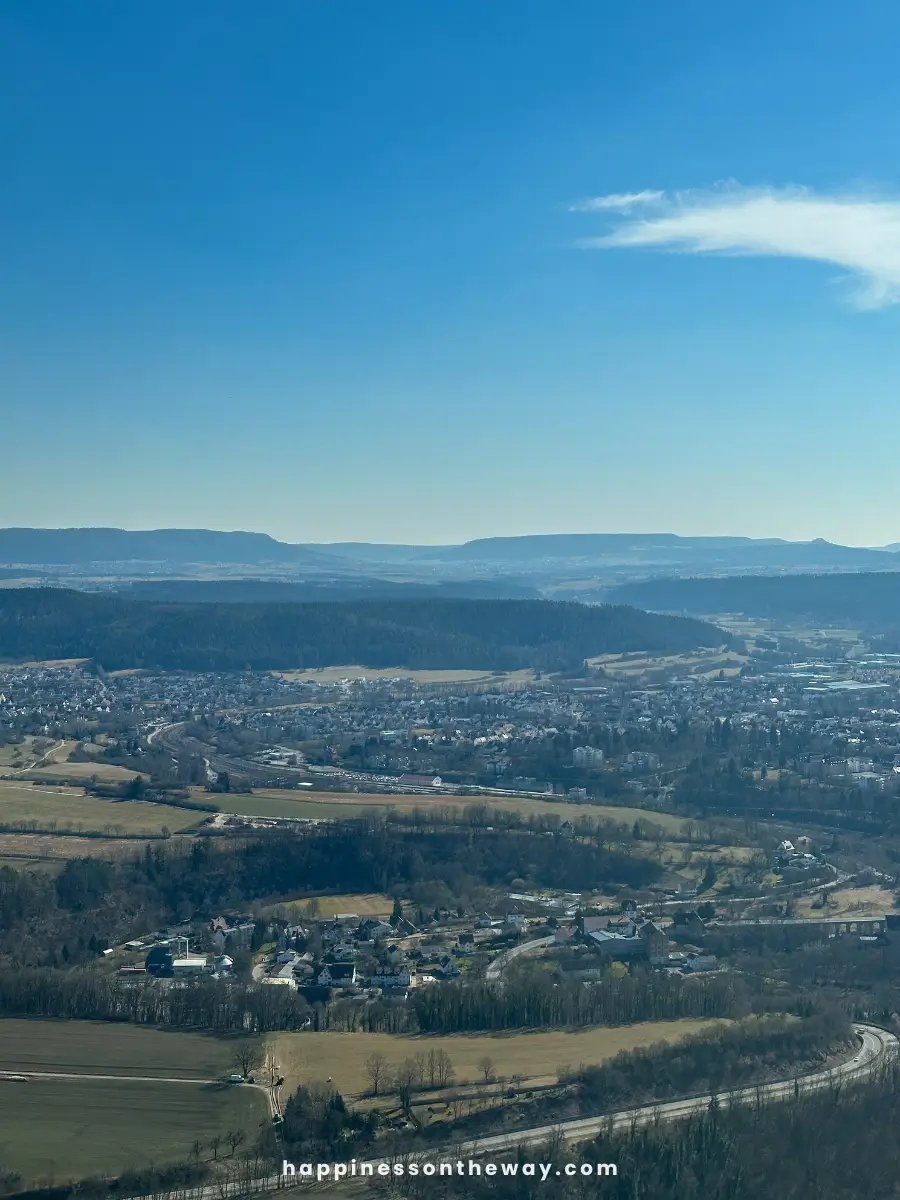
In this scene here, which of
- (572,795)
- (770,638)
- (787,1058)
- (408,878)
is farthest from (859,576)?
(787,1058)

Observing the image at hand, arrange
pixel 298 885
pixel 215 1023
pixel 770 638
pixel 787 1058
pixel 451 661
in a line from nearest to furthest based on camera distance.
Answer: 1. pixel 787 1058
2. pixel 215 1023
3. pixel 298 885
4. pixel 451 661
5. pixel 770 638

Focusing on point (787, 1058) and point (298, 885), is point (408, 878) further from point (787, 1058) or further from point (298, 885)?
point (787, 1058)

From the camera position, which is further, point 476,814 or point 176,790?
point 176,790

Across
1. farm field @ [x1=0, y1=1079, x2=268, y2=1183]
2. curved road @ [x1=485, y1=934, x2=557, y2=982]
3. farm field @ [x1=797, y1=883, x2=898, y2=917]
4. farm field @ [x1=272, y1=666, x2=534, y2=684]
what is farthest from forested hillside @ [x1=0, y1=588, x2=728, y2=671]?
farm field @ [x1=0, y1=1079, x2=268, y2=1183]

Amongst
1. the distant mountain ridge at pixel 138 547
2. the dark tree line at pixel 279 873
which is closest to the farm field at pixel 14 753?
the dark tree line at pixel 279 873

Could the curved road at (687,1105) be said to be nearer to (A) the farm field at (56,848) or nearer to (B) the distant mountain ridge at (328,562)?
(A) the farm field at (56,848)

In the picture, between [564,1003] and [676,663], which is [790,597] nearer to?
[676,663]
